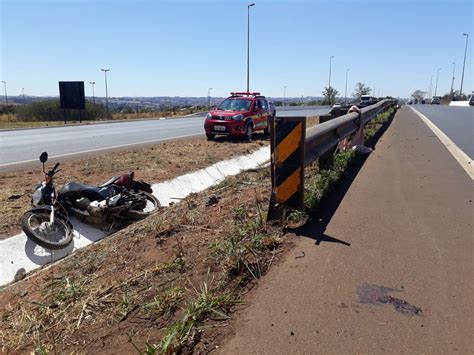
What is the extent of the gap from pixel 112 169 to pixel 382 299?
7.91m

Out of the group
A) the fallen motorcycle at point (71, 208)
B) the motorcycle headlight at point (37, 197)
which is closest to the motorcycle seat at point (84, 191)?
the fallen motorcycle at point (71, 208)

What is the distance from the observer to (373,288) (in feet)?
9.77

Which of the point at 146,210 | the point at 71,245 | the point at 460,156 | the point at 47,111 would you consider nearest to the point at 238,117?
the point at 460,156

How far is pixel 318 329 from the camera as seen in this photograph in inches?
98.3

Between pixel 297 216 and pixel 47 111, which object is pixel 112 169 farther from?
pixel 47 111

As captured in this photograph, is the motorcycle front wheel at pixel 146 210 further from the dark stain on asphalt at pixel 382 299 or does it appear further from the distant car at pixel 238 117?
the distant car at pixel 238 117

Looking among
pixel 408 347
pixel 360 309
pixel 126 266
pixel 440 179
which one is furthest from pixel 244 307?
pixel 440 179

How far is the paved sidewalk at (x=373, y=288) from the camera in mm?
2395

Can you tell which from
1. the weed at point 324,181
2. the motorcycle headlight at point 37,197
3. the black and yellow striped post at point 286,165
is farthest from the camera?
the motorcycle headlight at point 37,197

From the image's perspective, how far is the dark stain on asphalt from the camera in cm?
270

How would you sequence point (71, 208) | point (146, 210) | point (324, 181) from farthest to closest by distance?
point (146, 210), point (71, 208), point (324, 181)

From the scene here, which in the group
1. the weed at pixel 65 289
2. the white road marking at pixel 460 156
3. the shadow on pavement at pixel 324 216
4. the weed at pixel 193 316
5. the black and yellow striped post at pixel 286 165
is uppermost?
the black and yellow striped post at pixel 286 165

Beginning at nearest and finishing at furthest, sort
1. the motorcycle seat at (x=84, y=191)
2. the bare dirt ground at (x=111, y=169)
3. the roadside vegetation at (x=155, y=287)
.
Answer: the roadside vegetation at (x=155, y=287)
the motorcycle seat at (x=84, y=191)
the bare dirt ground at (x=111, y=169)

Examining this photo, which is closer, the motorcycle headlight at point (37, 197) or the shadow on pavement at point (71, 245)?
the shadow on pavement at point (71, 245)
